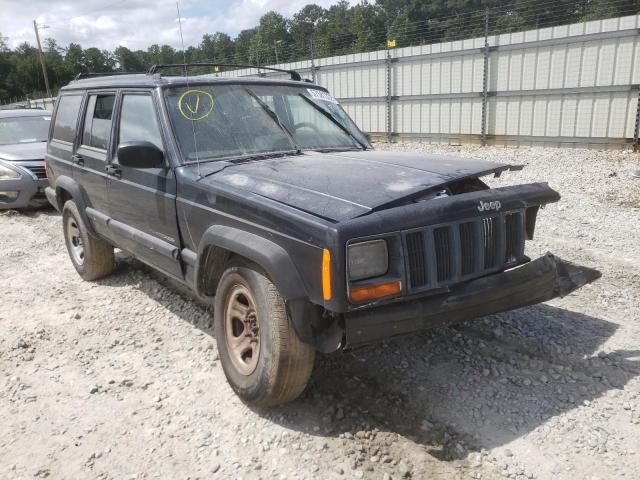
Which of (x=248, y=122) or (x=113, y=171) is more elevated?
(x=248, y=122)

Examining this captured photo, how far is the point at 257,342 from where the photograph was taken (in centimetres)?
313

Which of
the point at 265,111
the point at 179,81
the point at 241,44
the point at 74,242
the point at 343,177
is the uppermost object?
the point at 241,44

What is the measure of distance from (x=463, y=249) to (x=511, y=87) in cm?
1125

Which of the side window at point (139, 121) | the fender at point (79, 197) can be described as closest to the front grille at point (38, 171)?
the fender at point (79, 197)

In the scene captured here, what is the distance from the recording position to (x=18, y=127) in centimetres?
1035

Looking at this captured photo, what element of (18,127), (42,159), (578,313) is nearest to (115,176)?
(578,313)

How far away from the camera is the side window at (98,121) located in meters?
4.62

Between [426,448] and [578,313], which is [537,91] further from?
[426,448]

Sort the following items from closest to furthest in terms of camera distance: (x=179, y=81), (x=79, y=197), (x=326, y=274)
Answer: (x=326, y=274), (x=179, y=81), (x=79, y=197)

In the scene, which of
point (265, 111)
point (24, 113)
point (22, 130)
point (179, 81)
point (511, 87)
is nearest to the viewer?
point (179, 81)

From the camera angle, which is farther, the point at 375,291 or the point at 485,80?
the point at 485,80

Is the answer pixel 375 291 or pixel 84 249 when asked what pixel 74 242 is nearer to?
pixel 84 249

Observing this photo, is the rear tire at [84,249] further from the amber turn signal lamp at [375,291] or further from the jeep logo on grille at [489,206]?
the jeep logo on grille at [489,206]

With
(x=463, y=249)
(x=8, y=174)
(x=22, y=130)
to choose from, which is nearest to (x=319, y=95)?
(x=463, y=249)
